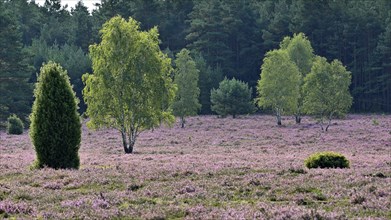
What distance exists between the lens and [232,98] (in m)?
86.5

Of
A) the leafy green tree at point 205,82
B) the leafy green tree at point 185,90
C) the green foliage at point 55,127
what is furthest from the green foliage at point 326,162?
the leafy green tree at point 205,82

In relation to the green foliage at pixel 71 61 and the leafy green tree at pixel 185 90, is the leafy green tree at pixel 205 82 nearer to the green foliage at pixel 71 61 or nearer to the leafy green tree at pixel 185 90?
the leafy green tree at pixel 185 90

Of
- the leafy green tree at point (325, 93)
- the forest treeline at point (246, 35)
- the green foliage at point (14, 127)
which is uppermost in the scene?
the forest treeline at point (246, 35)

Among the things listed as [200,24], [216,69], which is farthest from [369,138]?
[200,24]

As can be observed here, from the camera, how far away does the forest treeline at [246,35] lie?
106m

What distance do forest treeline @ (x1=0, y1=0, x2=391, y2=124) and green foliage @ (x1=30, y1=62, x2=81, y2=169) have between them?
7830cm

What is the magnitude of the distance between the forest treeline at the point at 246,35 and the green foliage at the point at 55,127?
78302mm

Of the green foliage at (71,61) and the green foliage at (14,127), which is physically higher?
the green foliage at (71,61)

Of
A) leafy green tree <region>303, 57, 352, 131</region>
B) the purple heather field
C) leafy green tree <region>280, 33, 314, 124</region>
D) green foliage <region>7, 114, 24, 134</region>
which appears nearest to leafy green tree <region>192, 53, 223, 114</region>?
leafy green tree <region>280, 33, 314, 124</region>

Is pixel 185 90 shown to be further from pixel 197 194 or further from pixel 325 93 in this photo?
pixel 197 194

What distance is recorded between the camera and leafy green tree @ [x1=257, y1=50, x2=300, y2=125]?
242 feet

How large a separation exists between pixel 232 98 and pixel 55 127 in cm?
6443

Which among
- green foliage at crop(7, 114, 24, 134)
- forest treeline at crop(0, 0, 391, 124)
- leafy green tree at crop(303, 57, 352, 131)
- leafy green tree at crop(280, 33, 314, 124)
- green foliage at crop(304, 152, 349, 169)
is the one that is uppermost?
forest treeline at crop(0, 0, 391, 124)

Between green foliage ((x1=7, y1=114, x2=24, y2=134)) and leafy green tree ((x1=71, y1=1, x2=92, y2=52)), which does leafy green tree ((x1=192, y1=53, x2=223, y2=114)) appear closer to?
leafy green tree ((x1=71, y1=1, x2=92, y2=52))
